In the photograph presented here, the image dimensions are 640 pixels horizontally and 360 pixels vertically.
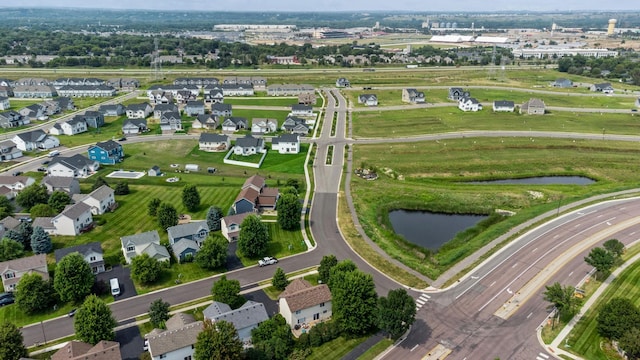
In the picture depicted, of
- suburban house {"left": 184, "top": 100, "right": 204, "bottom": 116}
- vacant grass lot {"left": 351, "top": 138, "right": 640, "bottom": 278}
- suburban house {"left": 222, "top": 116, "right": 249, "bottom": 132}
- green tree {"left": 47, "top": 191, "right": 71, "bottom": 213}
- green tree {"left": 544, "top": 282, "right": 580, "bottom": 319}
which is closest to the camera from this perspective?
green tree {"left": 544, "top": 282, "right": 580, "bottom": 319}

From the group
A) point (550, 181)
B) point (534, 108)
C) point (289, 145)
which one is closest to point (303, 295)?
point (289, 145)

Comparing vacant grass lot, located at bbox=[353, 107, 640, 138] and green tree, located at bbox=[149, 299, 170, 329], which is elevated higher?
vacant grass lot, located at bbox=[353, 107, 640, 138]

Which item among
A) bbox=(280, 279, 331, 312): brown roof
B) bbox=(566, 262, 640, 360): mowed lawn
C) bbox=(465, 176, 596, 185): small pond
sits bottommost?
bbox=(566, 262, 640, 360): mowed lawn

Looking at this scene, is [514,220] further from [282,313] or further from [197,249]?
[197,249]

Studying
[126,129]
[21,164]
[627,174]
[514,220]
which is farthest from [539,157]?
[21,164]

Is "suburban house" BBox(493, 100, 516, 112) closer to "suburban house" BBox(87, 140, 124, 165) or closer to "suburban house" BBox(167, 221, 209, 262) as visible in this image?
"suburban house" BBox(167, 221, 209, 262)

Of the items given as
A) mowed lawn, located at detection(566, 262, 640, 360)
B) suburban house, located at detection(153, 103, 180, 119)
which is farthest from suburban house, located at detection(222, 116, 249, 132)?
mowed lawn, located at detection(566, 262, 640, 360)
